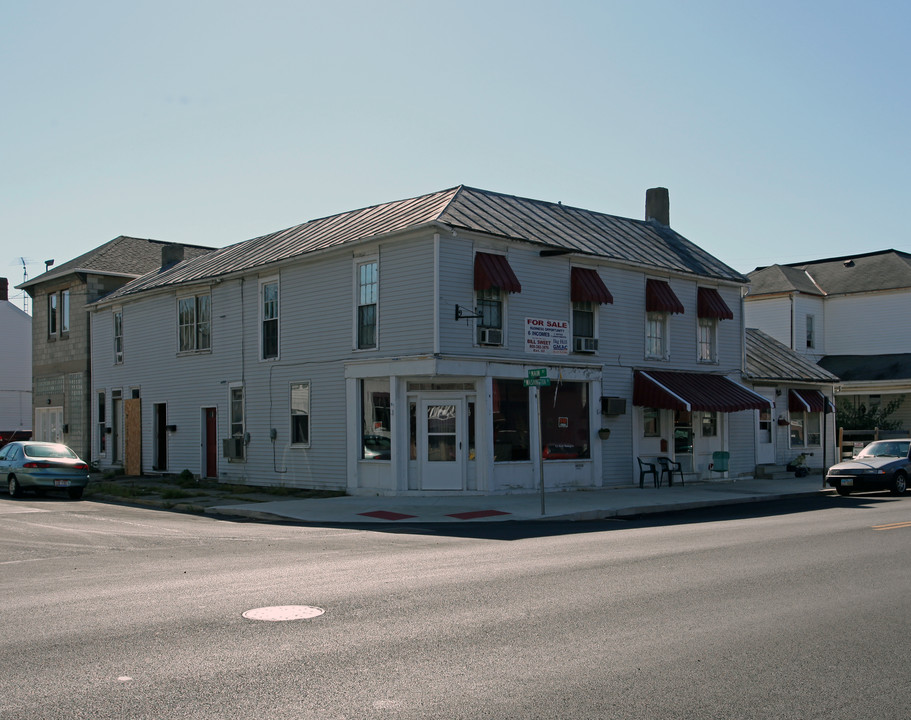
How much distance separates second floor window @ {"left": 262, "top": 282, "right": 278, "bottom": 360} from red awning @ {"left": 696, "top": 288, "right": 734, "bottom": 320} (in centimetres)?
1198

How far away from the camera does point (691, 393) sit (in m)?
25.5

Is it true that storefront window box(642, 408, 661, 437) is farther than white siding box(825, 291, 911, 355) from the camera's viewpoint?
No

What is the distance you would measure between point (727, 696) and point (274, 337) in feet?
68.7

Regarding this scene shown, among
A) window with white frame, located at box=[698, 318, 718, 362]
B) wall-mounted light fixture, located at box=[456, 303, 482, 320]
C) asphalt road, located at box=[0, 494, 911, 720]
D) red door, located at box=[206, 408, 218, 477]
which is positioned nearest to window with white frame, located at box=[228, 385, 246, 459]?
red door, located at box=[206, 408, 218, 477]

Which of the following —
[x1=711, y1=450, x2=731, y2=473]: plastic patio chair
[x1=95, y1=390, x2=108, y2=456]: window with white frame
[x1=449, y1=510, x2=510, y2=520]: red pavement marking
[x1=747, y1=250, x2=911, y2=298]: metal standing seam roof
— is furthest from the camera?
[x1=747, y1=250, x2=911, y2=298]: metal standing seam roof

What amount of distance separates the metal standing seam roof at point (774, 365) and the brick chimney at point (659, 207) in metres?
5.06

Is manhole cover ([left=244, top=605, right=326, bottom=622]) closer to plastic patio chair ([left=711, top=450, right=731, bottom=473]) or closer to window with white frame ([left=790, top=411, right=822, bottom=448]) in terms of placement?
plastic patio chair ([left=711, top=450, right=731, bottom=473])

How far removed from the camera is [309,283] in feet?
79.9

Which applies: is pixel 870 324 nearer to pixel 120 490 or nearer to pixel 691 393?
pixel 691 393

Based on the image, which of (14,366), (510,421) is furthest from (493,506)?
(14,366)

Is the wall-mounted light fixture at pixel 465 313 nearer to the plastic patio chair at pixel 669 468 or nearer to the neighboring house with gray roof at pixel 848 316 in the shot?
the plastic patio chair at pixel 669 468

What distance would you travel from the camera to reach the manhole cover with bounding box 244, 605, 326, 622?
811 cm

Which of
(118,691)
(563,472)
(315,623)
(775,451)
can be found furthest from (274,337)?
(118,691)

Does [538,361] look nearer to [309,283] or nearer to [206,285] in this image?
[309,283]
